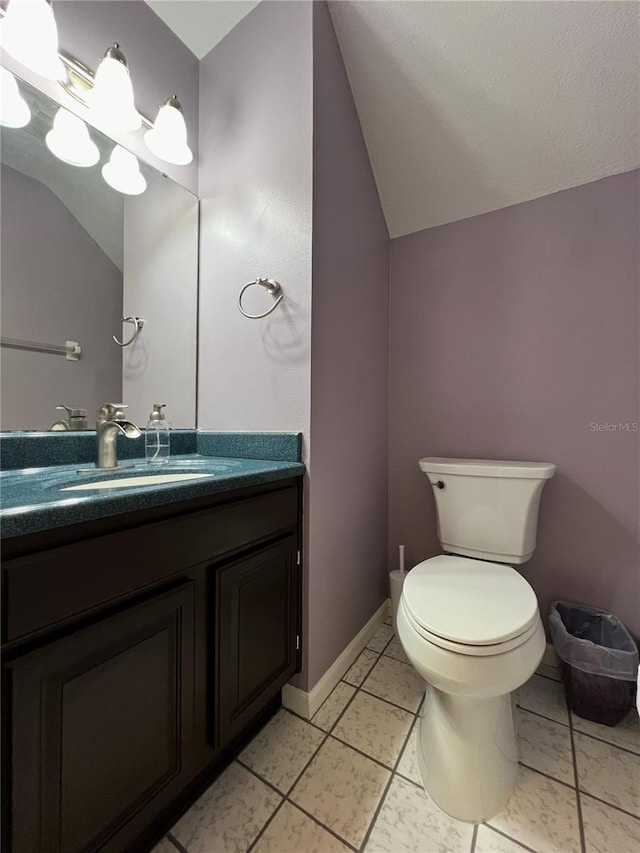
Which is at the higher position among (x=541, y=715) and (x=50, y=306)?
(x=50, y=306)

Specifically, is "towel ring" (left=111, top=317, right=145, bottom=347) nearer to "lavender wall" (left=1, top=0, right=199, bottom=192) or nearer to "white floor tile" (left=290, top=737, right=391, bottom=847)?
"lavender wall" (left=1, top=0, right=199, bottom=192)

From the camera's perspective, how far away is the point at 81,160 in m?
1.11

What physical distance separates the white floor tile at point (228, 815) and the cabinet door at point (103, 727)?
7.0 inches

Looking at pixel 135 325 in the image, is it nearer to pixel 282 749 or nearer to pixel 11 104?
pixel 11 104

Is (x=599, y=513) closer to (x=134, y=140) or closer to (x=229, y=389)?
(x=229, y=389)

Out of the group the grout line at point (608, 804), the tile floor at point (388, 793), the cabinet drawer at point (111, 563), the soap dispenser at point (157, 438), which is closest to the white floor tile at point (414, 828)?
the tile floor at point (388, 793)

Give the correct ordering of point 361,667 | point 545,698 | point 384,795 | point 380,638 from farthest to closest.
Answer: point 380,638
point 361,667
point 545,698
point 384,795

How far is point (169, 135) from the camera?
48.4 inches

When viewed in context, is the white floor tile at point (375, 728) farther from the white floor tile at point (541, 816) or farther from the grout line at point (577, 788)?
the grout line at point (577, 788)

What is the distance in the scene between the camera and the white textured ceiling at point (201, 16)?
1.25 m

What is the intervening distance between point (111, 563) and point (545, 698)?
1.50 meters

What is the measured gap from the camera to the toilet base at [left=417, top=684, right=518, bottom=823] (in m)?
0.84

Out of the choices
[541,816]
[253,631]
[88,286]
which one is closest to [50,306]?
[88,286]

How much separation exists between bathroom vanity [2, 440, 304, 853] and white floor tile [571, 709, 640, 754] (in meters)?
1.03
